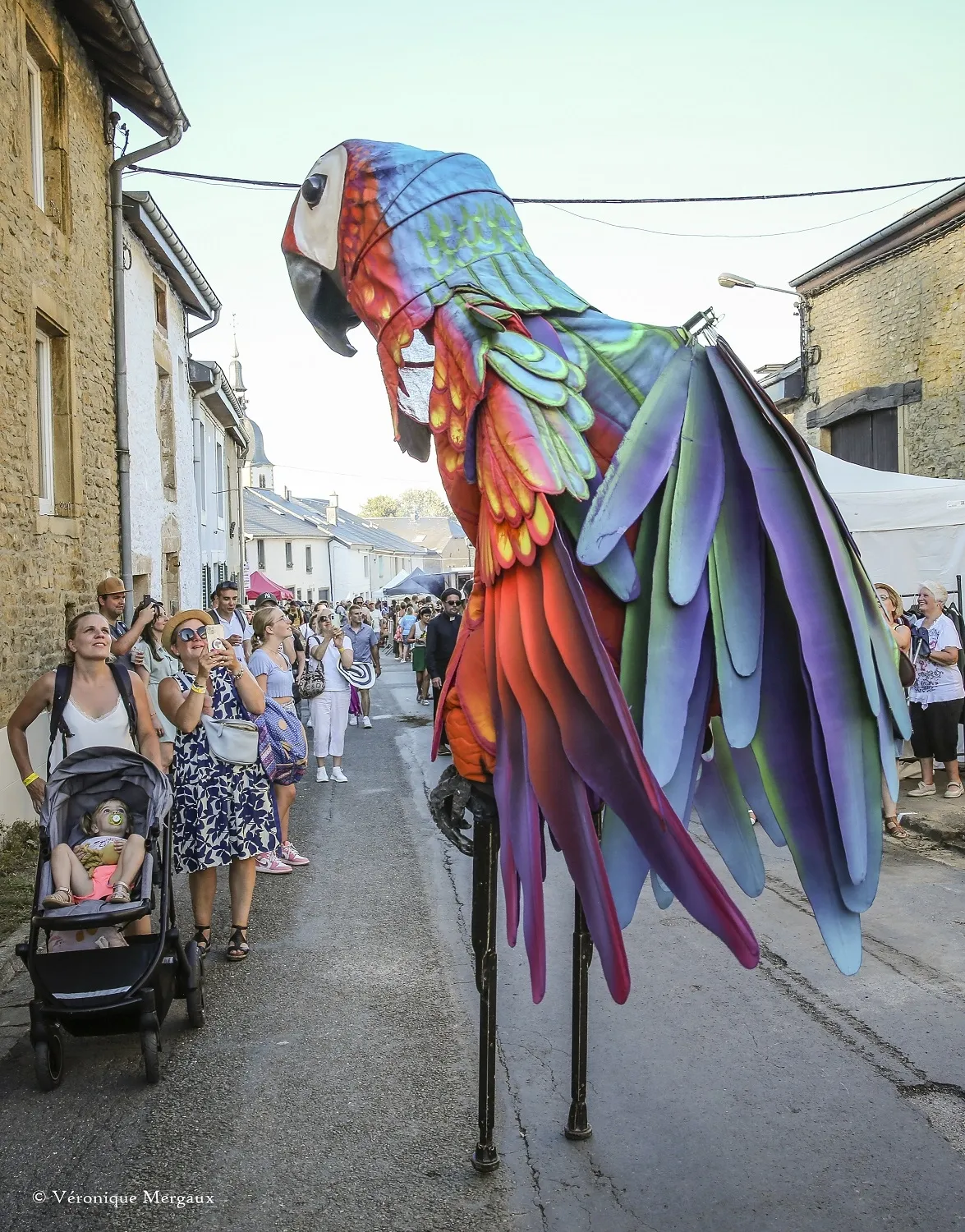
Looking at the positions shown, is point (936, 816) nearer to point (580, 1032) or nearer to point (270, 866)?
point (270, 866)

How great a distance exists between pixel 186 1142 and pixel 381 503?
451 ft

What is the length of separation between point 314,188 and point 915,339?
44.5 feet

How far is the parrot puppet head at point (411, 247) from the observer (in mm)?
2404

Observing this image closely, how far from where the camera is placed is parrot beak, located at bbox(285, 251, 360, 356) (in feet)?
8.73

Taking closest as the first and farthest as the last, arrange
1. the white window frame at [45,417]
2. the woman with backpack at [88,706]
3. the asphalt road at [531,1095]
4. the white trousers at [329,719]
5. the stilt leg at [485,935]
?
the stilt leg at [485,935], the asphalt road at [531,1095], the woman with backpack at [88,706], the white window frame at [45,417], the white trousers at [329,719]

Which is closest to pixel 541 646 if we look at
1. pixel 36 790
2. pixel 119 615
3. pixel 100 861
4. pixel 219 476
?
pixel 100 861

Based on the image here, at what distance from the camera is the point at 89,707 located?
205 inches

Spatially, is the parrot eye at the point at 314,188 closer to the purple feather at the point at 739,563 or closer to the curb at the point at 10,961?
the purple feather at the point at 739,563

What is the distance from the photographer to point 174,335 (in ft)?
57.3

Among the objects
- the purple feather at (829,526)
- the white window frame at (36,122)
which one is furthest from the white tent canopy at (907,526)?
the white window frame at (36,122)

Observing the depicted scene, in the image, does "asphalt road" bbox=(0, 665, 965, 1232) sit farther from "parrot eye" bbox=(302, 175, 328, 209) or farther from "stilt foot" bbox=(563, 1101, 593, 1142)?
"parrot eye" bbox=(302, 175, 328, 209)

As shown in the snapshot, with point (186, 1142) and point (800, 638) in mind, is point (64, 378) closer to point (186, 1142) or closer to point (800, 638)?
point (186, 1142)

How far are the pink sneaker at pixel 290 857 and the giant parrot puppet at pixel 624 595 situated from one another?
5.28 m

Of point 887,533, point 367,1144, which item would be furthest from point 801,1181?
point 887,533
